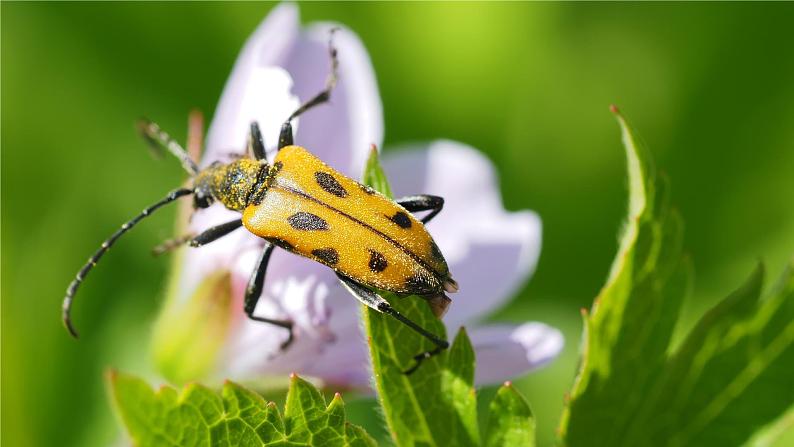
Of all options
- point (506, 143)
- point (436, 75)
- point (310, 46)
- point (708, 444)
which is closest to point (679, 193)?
point (506, 143)

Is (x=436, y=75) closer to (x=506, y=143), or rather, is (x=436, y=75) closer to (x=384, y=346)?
(x=506, y=143)

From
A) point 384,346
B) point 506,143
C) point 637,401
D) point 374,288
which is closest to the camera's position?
point 384,346

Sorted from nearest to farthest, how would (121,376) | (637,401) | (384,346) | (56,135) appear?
(121,376) < (384,346) < (637,401) < (56,135)

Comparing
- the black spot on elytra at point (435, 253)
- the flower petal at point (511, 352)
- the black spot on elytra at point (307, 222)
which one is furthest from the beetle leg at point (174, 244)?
the flower petal at point (511, 352)

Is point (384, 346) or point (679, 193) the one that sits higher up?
point (384, 346)

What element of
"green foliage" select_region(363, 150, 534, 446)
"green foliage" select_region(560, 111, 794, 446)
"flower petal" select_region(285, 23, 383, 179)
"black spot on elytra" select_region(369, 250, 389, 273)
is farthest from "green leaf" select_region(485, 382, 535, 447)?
"flower petal" select_region(285, 23, 383, 179)

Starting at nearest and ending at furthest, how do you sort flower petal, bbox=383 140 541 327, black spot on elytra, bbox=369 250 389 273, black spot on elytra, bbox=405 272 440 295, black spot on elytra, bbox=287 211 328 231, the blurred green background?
black spot on elytra, bbox=405 272 440 295, black spot on elytra, bbox=369 250 389 273, black spot on elytra, bbox=287 211 328 231, flower petal, bbox=383 140 541 327, the blurred green background

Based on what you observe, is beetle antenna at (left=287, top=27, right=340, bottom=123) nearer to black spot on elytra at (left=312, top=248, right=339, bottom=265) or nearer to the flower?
the flower
